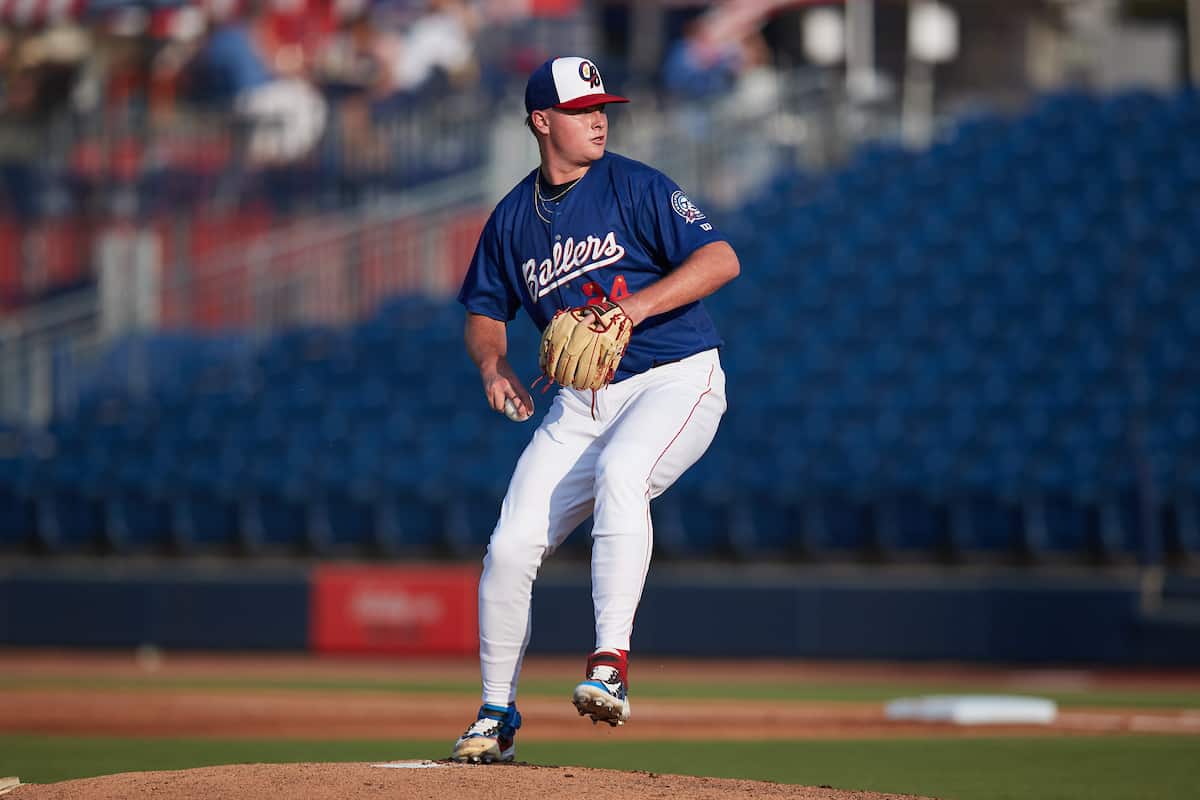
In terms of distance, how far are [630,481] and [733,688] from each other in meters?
6.22

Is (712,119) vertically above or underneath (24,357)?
above

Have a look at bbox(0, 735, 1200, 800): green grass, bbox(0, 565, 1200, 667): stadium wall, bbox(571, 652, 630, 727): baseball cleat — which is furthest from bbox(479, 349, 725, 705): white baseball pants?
bbox(0, 565, 1200, 667): stadium wall

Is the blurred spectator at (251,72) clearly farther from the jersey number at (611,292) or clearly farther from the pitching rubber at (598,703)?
the pitching rubber at (598,703)

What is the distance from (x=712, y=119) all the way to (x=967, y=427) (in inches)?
176

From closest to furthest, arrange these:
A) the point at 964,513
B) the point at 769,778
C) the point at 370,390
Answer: the point at 769,778, the point at 964,513, the point at 370,390

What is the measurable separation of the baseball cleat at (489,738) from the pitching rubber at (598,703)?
0.45 m

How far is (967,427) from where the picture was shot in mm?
11844

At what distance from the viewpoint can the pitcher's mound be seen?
398 cm

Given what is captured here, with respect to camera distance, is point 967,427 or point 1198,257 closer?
point 967,427

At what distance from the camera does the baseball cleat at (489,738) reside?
14.7 ft

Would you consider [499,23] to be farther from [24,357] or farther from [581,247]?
[581,247]

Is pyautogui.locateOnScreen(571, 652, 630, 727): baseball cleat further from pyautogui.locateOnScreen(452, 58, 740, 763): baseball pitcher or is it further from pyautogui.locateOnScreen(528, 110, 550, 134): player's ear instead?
pyautogui.locateOnScreen(528, 110, 550, 134): player's ear

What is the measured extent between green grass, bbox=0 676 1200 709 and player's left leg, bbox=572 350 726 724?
4908 mm

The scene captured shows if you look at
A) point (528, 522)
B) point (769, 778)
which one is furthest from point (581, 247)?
point (769, 778)
